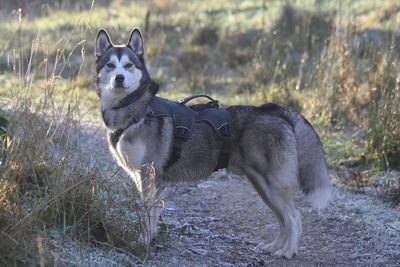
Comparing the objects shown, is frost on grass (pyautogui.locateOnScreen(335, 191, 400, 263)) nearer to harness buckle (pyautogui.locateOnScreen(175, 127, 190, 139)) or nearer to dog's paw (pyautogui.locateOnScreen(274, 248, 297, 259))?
dog's paw (pyautogui.locateOnScreen(274, 248, 297, 259))

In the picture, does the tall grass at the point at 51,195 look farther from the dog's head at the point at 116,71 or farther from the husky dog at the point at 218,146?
the dog's head at the point at 116,71

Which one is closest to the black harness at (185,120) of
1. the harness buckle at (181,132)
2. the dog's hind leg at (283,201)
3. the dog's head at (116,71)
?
the harness buckle at (181,132)

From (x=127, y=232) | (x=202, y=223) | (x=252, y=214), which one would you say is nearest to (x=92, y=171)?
(x=127, y=232)

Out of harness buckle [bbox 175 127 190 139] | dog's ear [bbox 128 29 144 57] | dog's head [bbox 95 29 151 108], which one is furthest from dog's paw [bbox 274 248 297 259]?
dog's ear [bbox 128 29 144 57]

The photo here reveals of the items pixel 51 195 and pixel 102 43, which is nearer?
pixel 51 195

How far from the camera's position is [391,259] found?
482 centimetres

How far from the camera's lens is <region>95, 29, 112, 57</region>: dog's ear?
5.09m

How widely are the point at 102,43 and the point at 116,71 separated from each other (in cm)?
42

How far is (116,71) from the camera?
4.85 meters

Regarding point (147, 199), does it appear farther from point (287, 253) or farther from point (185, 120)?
point (287, 253)

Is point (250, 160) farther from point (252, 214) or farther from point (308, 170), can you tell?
point (252, 214)

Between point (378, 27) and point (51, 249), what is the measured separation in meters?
11.5

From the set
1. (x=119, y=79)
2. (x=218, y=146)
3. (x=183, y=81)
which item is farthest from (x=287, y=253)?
(x=183, y=81)

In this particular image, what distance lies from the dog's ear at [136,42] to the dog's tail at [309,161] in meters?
1.23
